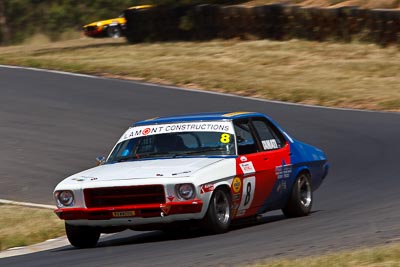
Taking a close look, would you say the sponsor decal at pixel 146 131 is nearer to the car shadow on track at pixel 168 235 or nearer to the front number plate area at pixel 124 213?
the car shadow on track at pixel 168 235

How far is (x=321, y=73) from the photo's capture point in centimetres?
2888

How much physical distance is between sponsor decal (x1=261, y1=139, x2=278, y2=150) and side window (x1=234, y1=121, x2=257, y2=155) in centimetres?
18

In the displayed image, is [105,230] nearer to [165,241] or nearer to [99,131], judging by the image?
[165,241]

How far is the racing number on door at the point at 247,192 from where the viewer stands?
421 inches

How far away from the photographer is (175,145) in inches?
434

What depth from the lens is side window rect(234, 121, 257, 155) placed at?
36.2 ft

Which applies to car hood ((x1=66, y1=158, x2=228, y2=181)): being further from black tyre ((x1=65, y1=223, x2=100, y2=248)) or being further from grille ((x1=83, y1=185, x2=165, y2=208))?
black tyre ((x1=65, y1=223, x2=100, y2=248))

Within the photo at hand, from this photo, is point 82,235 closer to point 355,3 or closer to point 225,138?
point 225,138

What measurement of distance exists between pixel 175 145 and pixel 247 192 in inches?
36.4

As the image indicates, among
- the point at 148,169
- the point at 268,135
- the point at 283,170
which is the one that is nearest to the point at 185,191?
the point at 148,169

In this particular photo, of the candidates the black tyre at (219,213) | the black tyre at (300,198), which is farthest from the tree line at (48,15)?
the black tyre at (219,213)

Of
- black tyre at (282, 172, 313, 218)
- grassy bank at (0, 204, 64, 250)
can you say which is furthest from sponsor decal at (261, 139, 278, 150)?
grassy bank at (0, 204, 64, 250)

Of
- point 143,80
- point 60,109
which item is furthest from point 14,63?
point 60,109

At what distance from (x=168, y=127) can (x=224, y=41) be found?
24.4 m
